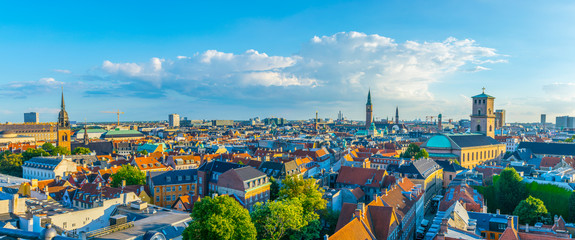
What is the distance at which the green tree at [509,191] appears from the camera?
59.6 meters

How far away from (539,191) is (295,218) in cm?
4255

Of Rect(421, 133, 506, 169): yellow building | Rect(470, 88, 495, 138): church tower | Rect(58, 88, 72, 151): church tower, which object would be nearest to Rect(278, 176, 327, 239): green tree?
Rect(421, 133, 506, 169): yellow building

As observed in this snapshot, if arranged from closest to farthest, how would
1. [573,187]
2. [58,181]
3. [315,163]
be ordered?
[573,187] < [58,181] < [315,163]

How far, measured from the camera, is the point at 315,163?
94.5 metres

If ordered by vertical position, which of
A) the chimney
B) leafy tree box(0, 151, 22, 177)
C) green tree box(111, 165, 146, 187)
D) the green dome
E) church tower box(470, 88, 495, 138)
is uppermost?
church tower box(470, 88, 495, 138)

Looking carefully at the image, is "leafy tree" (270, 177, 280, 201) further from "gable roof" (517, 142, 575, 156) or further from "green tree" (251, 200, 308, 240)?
"gable roof" (517, 142, 575, 156)

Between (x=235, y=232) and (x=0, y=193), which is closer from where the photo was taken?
(x=235, y=232)

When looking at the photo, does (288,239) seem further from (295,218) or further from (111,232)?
(111,232)

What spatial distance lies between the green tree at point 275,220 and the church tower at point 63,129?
107m

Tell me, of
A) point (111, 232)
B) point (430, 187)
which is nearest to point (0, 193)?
point (111, 232)

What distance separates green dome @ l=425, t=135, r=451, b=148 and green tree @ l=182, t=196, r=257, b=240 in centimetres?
8958

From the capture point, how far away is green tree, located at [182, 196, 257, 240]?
3262 cm

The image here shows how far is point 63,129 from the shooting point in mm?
124812

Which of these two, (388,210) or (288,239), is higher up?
(388,210)
